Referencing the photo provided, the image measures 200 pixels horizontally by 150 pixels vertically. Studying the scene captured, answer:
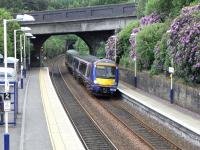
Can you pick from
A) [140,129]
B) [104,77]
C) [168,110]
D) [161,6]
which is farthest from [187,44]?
[161,6]

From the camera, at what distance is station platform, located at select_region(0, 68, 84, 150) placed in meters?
21.6

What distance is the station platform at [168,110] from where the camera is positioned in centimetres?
2491

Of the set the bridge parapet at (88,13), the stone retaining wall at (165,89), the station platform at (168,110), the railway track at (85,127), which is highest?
the bridge parapet at (88,13)

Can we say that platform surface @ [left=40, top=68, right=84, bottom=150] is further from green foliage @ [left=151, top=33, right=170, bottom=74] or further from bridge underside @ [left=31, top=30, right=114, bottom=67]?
bridge underside @ [left=31, top=30, right=114, bottom=67]

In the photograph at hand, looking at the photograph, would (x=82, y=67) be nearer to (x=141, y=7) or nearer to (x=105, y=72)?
(x=105, y=72)

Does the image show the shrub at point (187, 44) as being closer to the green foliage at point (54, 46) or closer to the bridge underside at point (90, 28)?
the bridge underside at point (90, 28)

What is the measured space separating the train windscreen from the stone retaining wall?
270 centimetres

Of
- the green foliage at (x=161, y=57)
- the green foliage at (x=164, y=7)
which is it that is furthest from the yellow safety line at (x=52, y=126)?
the green foliage at (x=164, y=7)

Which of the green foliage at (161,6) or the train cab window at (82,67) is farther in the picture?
the train cab window at (82,67)

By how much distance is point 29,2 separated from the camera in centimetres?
12912

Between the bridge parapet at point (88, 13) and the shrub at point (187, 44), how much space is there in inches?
1296

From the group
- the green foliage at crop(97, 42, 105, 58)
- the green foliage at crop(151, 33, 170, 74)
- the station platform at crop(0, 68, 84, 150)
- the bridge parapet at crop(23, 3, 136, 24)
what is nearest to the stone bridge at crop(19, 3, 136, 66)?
the bridge parapet at crop(23, 3, 136, 24)

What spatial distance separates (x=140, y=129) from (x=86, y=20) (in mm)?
42530

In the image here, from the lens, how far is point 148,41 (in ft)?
136
